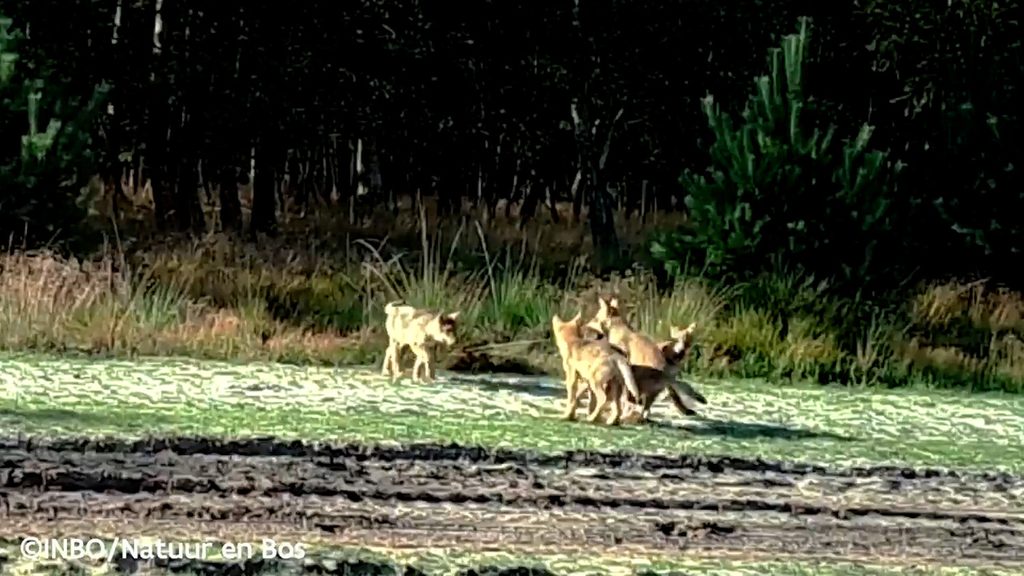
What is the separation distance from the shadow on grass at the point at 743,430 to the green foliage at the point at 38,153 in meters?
8.08

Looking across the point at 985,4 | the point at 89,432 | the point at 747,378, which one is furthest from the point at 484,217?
the point at 89,432

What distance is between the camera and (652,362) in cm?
873

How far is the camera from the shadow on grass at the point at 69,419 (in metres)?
7.43

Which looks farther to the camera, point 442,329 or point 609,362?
point 442,329

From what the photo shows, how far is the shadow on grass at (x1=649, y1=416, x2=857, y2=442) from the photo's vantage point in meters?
8.28

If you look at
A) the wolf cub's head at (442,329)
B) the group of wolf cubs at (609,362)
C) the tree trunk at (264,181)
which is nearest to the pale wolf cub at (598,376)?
the group of wolf cubs at (609,362)

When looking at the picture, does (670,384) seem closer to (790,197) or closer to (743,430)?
(743,430)

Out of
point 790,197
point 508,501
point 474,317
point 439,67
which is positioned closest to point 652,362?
point 508,501

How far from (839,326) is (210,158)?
14.3 metres

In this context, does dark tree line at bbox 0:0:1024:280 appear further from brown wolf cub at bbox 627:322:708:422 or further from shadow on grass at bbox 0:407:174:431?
shadow on grass at bbox 0:407:174:431

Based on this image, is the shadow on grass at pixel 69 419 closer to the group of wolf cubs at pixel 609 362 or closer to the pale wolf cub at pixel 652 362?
the group of wolf cubs at pixel 609 362

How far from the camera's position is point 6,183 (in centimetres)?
1527

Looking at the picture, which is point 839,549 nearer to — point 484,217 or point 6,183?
point 6,183

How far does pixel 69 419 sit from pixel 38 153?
331 inches
